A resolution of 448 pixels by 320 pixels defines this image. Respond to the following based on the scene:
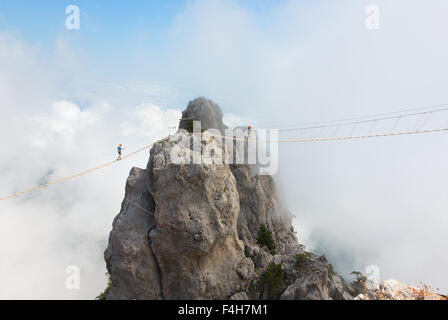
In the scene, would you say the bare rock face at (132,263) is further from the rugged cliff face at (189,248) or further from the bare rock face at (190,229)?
the bare rock face at (190,229)

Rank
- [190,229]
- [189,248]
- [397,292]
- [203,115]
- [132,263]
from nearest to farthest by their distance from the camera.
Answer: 1. [397,292]
2. [190,229]
3. [189,248]
4. [132,263]
5. [203,115]

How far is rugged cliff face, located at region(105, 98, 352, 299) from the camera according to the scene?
81.8 ft

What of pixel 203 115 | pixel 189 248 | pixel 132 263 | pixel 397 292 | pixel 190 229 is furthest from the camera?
pixel 203 115

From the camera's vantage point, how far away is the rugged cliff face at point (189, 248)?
2494cm

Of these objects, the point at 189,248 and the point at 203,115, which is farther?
the point at 203,115

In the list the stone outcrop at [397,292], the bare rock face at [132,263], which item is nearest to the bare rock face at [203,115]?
the bare rock face at [132,263]

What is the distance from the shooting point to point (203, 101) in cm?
4778

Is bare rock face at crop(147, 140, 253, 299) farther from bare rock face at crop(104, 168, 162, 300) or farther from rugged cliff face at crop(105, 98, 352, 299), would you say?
bare rock face at crop(104, 168, 162, 300)

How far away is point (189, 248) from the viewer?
24.6 metres

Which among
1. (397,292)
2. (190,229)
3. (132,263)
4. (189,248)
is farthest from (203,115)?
(397,292)

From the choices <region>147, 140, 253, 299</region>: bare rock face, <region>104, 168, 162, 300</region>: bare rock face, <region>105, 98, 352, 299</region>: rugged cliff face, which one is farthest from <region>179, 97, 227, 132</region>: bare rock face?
<region>104, 168, 162, 300</region>: bare rock face

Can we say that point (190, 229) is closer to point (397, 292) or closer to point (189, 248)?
point (189, 248)
